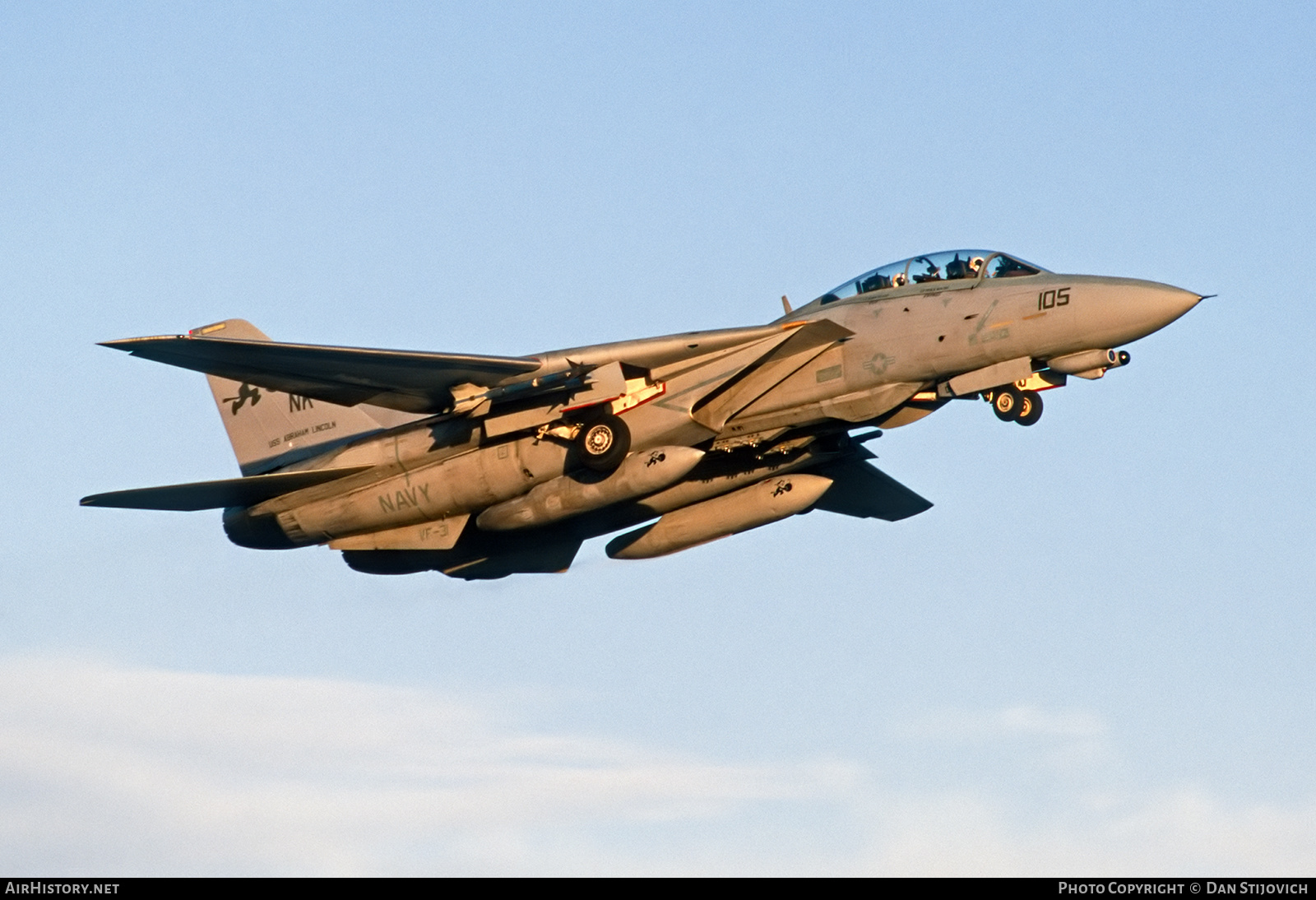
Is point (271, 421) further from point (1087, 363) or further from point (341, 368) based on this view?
point (1087, 363)

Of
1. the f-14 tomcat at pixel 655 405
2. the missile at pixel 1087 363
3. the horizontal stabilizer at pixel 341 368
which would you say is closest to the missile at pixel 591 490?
the f-14 tomcat at pixel 655 405

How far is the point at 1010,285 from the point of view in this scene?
20.8 m

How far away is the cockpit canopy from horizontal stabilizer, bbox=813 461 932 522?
4.71 m

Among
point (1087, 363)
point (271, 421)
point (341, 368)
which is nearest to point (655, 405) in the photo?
point (341, 368)

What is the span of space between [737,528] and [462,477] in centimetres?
429

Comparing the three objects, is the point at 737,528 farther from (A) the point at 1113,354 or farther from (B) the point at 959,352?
(A) the point at 1113,354

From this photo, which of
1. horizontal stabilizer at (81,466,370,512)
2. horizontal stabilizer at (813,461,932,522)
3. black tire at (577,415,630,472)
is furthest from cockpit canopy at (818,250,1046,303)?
horizontal stabilizer at (81,466,370,512)

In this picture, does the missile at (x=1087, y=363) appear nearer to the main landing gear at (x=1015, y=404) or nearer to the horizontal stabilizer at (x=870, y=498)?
the main landing gear at (x=1015, y=404)

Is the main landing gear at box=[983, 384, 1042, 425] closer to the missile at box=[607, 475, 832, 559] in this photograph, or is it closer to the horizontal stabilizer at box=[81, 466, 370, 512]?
the missile at box=[607, 475, 832, 559]

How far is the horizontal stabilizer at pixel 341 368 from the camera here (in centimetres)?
2003

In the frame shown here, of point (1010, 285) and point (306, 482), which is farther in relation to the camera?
point (306, 482)

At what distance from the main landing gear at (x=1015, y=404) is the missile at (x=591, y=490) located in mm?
4319

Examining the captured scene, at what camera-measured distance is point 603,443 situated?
21172 mm
